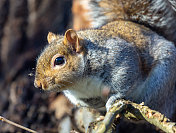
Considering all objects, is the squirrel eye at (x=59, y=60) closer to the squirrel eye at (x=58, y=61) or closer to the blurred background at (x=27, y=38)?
the squirrel eye at (x=58, y=61)

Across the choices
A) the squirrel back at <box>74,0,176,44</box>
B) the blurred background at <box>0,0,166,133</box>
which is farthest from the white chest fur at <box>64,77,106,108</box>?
the blurred background at <box>0,0,166,133</box>

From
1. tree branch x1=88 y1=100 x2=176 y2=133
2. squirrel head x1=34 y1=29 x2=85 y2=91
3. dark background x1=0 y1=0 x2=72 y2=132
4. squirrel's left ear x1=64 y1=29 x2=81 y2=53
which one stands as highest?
squirrel's left ear x1=64 y1=29 x2=81 y2=53

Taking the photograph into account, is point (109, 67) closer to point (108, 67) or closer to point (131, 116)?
point (108, 67)

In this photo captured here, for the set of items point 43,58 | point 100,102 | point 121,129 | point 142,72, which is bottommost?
point 121,129

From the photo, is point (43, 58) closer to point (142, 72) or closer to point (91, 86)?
point (91, 86)

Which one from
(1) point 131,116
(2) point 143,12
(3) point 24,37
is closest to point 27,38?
(3) point 24,37

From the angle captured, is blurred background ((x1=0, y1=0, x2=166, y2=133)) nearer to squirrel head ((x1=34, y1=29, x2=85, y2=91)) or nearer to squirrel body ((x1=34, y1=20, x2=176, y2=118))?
squirrel body ((x1=34, y1=20, x2=176, y2=118))

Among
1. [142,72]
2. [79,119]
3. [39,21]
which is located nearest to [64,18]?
[39,21]

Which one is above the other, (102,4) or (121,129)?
(102,4)
